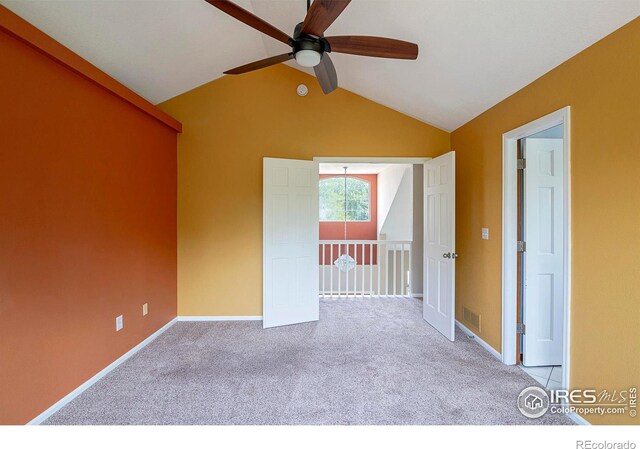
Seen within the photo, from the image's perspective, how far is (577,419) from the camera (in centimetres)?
194

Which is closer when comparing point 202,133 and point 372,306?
point 202,133

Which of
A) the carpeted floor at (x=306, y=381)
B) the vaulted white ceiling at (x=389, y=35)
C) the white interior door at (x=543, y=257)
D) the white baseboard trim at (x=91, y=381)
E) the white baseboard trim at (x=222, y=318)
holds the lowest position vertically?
the carpeted floor at (x=306, y=381)

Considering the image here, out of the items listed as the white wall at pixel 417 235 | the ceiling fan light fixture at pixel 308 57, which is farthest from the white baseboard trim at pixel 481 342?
the ceiling fan light fixture at pixel 308 57

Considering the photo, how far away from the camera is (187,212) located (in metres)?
3.81

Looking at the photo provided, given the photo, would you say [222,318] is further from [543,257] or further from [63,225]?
[543,257]

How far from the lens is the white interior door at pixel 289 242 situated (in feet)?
11.9

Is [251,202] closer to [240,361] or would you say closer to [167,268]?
[167,268]

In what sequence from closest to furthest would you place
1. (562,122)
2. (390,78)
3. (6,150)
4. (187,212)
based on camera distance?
(6,150) < (562,122) < (390,78) < (187,212)

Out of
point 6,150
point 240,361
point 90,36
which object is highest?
point 90,36

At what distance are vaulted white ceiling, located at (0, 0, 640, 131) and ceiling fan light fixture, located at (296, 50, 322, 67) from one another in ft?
2.67

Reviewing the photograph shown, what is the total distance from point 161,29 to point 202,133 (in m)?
1.37

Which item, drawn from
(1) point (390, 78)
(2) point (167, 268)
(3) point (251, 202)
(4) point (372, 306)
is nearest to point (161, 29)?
(3) point (251, 202)

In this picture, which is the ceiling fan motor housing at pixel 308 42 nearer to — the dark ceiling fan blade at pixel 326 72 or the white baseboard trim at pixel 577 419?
the dark ceiling fan blade at pixel 326 72

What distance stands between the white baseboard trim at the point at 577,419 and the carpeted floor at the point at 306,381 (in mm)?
46
